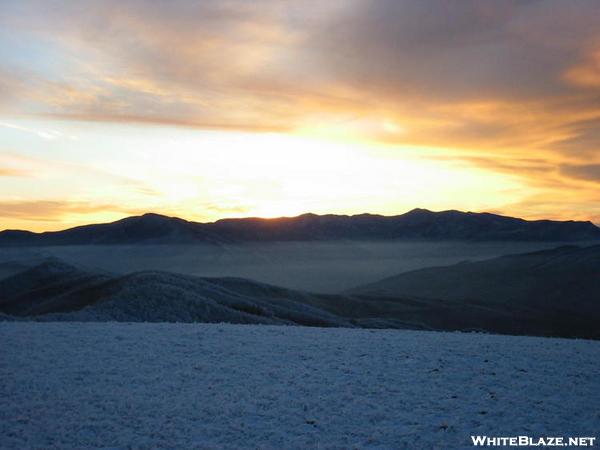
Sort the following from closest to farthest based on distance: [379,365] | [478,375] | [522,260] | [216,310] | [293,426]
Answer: [293,426]
[478,375]
[379,365]
[216,310]
[522,260]

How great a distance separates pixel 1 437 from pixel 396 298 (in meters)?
72.2

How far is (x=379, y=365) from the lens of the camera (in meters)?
15.6

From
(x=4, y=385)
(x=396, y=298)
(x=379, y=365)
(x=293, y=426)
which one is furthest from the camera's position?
(x=396, y=298)

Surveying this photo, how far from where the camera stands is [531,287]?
111 meters

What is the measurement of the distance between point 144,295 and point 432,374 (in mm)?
20614

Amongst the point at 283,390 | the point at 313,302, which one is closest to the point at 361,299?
the point at 313,302

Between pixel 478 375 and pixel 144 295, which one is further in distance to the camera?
pixel 144 295

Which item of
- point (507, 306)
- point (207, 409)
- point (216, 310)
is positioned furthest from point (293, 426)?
point (507, 306)

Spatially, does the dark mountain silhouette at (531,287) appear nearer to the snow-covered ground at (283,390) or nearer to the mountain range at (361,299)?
the mountain range at (361,299)

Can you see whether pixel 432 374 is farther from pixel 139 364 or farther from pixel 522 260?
pixel 522 260

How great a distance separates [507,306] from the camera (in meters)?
Answer: 87.9

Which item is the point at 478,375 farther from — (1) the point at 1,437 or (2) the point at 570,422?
(1) the point at 1,437

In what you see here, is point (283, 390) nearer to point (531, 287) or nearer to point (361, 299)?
point (361, 299)

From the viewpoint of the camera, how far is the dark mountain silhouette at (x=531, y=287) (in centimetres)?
8225
